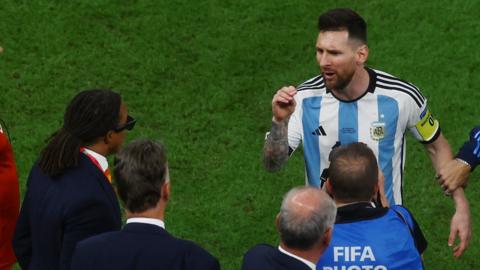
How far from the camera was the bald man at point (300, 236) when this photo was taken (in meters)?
4.06

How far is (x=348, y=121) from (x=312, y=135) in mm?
256

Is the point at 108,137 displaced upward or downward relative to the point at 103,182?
upward

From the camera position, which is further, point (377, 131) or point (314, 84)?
point (314, 84)

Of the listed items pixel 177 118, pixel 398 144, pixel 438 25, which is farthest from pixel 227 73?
pixel 398 144

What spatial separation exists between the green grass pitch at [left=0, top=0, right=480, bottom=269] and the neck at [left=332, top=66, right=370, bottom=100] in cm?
239

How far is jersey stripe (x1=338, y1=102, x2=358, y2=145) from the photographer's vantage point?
5715 millimetres

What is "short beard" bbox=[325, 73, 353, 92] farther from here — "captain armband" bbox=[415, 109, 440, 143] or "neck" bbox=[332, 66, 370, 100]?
"captain armband" bbox=[415, 109, 440, 143]

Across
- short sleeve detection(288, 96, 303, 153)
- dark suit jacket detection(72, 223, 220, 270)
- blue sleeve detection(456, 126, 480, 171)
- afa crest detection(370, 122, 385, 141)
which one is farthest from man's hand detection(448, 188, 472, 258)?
dark suit jacket detection(72, 223, 220, 270)

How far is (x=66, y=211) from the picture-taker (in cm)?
465

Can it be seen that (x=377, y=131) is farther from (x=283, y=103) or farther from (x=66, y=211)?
(x=66, y=211)

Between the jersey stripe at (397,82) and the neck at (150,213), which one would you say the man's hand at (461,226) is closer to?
the jersey stripe at (397,82)

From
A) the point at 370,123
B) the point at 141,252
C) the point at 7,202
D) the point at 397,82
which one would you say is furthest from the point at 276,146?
the point at 7,202

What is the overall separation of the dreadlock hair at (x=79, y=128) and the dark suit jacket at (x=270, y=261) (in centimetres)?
121

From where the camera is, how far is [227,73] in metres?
9.57
